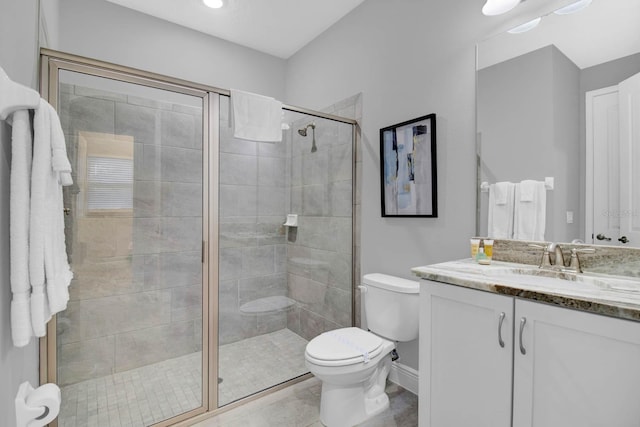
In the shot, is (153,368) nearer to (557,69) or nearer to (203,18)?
(203,18)

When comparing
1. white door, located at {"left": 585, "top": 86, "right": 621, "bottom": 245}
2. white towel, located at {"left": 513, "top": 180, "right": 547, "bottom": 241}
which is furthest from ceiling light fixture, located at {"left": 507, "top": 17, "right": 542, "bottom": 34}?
white towel, located at {"left": 513, "top": 180, "right": 547, "bottom": 241}

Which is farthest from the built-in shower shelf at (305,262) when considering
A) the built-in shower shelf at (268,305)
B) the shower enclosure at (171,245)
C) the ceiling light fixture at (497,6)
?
the ceiling light fixture at (497,6)

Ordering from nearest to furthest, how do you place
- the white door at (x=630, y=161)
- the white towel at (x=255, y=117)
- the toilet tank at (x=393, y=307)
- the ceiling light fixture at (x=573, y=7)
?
the white door at (x=630, y=161) → the ceiling light fixture at (x=573, y=7) → the toilet tank at (x=393, y=307) → the white towel at (x=255, y=117)

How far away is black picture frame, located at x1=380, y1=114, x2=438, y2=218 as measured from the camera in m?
1.93

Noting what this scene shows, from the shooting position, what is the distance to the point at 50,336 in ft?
4.79

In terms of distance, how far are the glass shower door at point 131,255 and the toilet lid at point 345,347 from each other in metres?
0.75

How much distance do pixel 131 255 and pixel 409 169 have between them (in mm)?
1913

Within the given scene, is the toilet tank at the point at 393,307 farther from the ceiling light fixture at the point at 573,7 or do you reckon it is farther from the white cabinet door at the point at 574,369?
the ceiling light fixture at the point at 573,7

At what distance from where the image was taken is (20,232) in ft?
3.02

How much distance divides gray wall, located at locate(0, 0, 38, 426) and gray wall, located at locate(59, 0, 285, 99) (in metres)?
1.37

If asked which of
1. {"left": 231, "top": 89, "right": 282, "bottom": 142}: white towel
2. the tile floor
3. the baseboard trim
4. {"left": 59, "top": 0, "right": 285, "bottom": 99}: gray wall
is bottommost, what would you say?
the tile floor

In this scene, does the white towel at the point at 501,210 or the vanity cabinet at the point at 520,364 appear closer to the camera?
the vanity cabinet at the point at 520,364

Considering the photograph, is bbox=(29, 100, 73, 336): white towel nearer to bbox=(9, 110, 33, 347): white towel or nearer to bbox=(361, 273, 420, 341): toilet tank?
bbox=(9, 110, 33, 347): white towel

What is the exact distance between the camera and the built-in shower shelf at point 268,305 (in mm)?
2379
